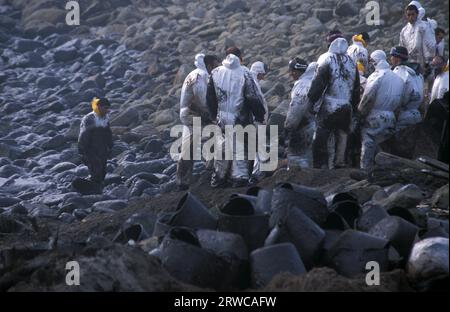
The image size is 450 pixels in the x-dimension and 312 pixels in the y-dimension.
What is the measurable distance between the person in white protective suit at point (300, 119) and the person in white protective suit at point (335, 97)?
0.24m

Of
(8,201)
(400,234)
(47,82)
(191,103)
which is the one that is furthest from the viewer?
(47,82)

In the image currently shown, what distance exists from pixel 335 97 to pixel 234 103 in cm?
110

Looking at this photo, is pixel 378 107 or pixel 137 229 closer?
pixel 137 229

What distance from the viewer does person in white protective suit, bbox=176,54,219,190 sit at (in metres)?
11.6

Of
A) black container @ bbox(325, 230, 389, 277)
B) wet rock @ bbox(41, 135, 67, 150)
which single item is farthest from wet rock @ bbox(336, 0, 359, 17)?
black container @ bbox(325, 230, 389, 277)

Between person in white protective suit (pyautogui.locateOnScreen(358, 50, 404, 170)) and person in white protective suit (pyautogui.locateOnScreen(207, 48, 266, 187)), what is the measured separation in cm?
111

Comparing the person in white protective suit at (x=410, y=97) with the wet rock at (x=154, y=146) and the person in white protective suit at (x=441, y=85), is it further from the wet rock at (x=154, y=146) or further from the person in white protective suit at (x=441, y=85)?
the wet rock at (x=154, y=146)

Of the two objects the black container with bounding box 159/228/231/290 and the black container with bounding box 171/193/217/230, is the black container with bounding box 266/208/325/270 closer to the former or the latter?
the black container with bounding box 159/228/231/290

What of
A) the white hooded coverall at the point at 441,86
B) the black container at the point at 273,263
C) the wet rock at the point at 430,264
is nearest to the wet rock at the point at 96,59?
the white hooded coverall at the point at 441,86

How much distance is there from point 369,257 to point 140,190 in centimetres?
655

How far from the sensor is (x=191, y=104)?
462 inches

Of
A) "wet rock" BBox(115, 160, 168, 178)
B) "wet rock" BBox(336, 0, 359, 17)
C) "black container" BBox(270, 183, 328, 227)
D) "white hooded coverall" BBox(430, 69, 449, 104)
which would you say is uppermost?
"wet rock" BBox(336, 0, 359, 17)

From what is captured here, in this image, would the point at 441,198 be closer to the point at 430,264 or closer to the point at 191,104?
the point at 430,264

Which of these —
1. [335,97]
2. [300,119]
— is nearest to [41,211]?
[300,119]
